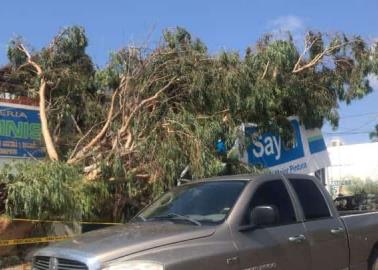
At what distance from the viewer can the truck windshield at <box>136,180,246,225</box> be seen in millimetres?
6449

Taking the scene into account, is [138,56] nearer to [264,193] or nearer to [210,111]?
[210,111]

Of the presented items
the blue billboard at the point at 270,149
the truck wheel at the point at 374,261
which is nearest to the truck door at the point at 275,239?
the truck wheel at the point at 374,261

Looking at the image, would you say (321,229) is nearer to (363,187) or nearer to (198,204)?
(198,204)

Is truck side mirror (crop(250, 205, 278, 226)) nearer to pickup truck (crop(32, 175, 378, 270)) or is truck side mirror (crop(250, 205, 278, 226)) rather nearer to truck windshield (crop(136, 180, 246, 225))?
pickup truck (crop(32, 175, 378, 270))

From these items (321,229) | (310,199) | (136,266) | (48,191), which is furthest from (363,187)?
(136,266)

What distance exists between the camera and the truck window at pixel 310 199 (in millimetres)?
7504

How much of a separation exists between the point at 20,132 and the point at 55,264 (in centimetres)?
1000

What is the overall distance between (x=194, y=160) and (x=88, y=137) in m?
3.21

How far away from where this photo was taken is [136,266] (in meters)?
5.27

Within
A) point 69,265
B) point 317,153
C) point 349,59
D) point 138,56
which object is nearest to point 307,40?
point 349,59

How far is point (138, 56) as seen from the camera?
583 inches

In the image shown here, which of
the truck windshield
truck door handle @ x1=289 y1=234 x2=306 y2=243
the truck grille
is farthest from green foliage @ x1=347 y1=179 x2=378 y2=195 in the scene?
the truck grille

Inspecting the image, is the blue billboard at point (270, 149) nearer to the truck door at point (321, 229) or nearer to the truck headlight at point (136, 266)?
the truck door at point (321, 229)

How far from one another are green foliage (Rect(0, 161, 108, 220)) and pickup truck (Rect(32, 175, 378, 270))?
5227 millimetres
